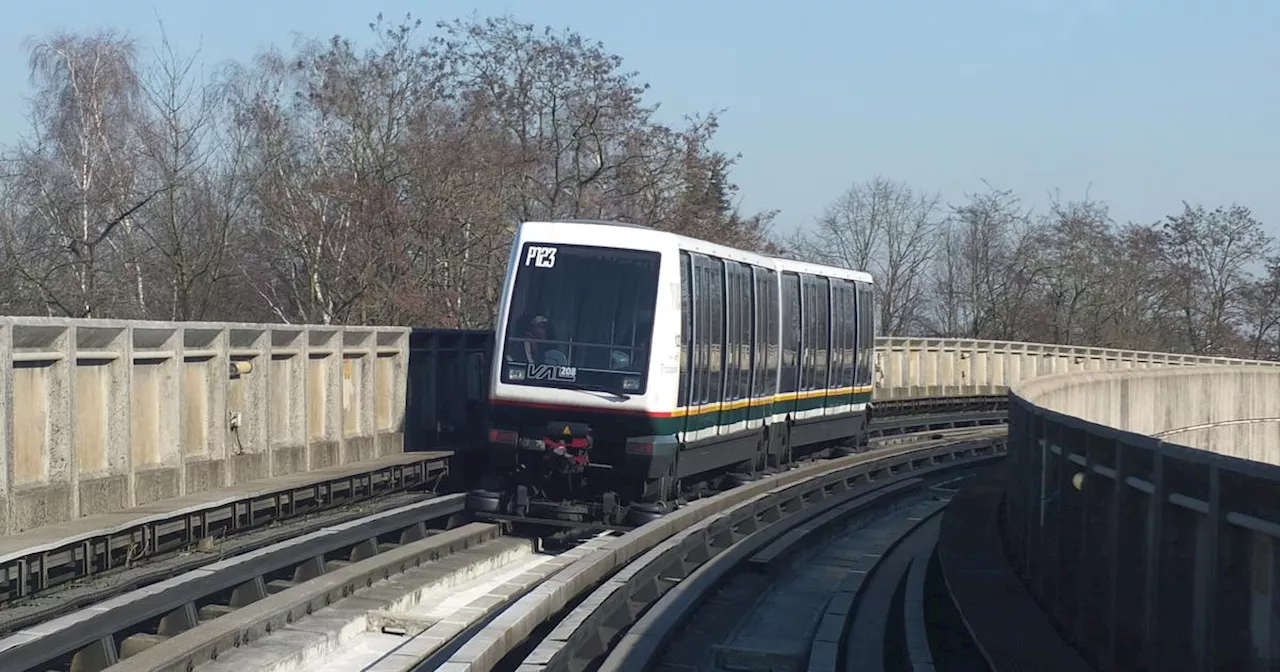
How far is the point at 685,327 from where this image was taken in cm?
1641

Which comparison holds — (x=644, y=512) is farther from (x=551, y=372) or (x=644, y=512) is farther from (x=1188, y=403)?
(x=1188, y=403)

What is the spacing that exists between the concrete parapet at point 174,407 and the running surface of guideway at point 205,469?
0.02 metres

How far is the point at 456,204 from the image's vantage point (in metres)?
34.9

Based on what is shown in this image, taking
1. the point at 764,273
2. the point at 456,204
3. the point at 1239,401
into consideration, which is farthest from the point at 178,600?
the point at 1239,401

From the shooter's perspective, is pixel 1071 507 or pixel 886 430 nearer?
pixel 1071 507

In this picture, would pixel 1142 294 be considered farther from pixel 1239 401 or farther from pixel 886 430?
pixel 886 430

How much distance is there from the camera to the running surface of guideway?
1109cm

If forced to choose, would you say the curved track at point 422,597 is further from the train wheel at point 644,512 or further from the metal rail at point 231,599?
the train wheel at point 644,512

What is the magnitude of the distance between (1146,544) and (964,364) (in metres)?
41.9

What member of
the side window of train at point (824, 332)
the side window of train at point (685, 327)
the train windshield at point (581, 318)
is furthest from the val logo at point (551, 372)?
the side window of train at point (824, 332)

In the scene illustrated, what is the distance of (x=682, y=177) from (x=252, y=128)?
1331cm

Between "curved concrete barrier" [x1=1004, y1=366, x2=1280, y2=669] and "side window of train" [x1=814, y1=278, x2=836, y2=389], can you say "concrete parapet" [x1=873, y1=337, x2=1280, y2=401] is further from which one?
A: "curved concrete barrier" [x1=1004, y1=366, x2=1280, y2=669]

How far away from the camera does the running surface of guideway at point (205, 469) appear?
11.1 m

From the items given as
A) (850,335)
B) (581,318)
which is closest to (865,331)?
(850,335)
